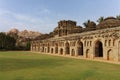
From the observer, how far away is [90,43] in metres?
31.2

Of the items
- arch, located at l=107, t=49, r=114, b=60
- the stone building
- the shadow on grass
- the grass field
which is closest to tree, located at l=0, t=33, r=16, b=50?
the stone building

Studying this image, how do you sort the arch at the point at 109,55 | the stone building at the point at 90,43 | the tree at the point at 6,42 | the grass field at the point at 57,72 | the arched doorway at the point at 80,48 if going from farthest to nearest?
the tree at the point at 6,42
the arched doorway at the point at 80,48
the arch at the point at 109,55
the stone building at the point at 90,43
the grass field at the point at 57,72

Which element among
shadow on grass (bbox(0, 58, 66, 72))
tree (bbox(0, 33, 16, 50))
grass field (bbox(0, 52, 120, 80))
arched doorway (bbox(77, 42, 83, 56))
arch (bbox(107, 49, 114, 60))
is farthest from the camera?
tree (bbox(0, 33, 16, 50))

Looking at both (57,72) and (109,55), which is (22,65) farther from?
(109,55)

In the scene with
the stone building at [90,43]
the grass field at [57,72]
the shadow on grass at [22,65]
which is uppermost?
the stone building at [90,43]

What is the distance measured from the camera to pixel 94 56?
3011 cm

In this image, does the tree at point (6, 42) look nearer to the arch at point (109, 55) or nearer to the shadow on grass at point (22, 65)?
the shadow on grass at point (22, 65)

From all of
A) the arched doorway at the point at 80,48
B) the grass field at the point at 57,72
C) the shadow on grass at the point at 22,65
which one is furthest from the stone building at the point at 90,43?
the shadow on grass at the point at 22,65

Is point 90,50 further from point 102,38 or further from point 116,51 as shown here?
point 116,51

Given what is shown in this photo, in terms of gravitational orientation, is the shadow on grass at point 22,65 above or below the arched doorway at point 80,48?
below

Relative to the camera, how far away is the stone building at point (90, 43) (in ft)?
84.1

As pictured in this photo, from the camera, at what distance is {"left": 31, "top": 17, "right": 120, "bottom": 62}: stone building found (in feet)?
84.1

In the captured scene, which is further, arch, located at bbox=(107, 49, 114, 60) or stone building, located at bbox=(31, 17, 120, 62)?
arch, located at bbox=(107, 49, 114, 60)

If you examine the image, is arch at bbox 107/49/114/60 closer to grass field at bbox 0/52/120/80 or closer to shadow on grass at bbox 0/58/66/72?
grass field at bbox 0/52/120/80
